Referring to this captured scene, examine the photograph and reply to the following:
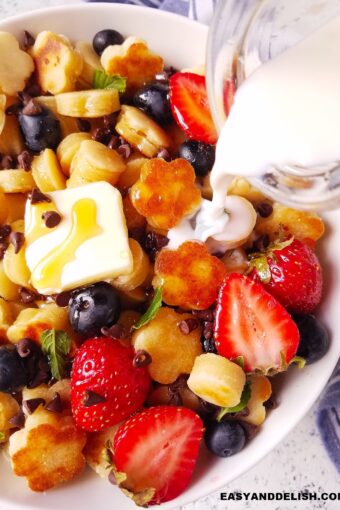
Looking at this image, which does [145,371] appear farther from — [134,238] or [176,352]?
[134,238]

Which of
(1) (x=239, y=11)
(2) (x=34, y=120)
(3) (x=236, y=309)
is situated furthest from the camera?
(2) (x=34, y=120)

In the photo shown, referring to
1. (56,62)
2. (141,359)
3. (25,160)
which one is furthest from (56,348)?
(56,62)

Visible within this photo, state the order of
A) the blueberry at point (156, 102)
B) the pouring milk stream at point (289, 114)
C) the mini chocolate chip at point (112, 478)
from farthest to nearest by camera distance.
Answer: the blueberry at point (156, 102), the mini chocolate chip at point (112, 478), the pouring milk stream at point (289, 114)

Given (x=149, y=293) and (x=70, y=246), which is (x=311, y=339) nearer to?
(x=149, y=293)

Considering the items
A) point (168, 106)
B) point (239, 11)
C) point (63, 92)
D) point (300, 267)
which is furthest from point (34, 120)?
point (300, 267)

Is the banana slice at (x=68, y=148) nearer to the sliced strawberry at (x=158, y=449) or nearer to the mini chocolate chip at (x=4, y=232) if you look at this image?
the mini chocolate chip at (x=4, y=232)

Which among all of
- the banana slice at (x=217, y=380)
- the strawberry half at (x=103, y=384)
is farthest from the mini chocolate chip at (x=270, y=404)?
the strawberry half at (x=103, y=384)
